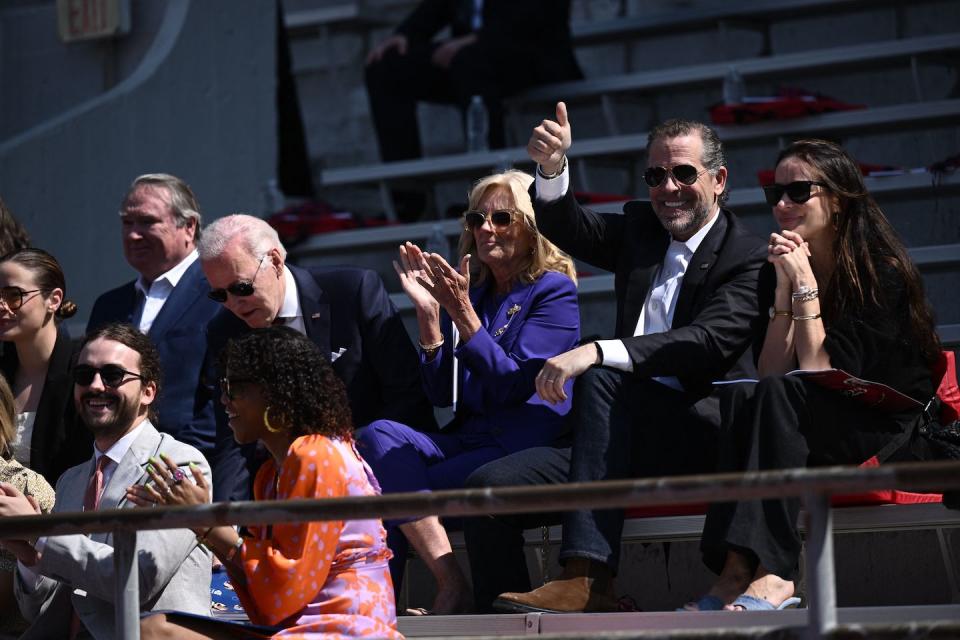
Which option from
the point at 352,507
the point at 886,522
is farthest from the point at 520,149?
the point at 352,507

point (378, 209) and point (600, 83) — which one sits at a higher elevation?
point (600, 83)

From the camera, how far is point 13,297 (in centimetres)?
549

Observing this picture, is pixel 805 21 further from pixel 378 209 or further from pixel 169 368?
pixel 169 368

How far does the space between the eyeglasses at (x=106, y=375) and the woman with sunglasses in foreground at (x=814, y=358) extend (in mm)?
1602

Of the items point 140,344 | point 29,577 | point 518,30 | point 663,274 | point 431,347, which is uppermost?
point 518,30

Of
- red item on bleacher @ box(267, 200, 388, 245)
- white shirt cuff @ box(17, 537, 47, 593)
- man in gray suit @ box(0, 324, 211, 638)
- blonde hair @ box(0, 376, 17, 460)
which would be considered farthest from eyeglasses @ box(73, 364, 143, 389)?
red item on bleacher @ box(267, 200, 388, 245)

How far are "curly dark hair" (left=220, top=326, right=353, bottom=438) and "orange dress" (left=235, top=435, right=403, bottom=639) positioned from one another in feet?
0.22

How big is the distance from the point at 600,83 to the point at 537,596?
14.7ft

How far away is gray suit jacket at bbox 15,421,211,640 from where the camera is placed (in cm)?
375

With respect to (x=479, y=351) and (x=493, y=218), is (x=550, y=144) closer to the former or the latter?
(x=493, y=218)

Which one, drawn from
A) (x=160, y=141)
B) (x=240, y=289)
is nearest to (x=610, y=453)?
(x=240, y=289)

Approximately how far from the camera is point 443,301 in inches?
191

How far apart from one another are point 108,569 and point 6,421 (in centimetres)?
127

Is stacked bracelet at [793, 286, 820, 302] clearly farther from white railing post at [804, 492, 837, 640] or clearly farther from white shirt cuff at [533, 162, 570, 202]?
white railing post at [804, 492, 837, 640]
